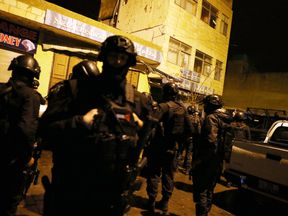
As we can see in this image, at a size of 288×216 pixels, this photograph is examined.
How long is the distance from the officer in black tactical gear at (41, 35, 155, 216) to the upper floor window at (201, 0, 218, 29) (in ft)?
60.3

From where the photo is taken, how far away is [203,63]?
61.6 feet

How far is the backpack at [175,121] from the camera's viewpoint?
4.79 meters

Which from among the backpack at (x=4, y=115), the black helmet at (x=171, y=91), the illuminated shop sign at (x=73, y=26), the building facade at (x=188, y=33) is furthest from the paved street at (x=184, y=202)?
the building facade at (x=188, y=33)

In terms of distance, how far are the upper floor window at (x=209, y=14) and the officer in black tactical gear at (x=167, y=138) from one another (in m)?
15.8

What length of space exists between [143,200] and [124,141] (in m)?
3.41

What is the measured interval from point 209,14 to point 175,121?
54.5 ft

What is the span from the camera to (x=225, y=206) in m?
5.61

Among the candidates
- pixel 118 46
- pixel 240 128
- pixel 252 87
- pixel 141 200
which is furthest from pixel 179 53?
pixel 118 46

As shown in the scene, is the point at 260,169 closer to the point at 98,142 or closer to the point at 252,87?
the point at 98,142

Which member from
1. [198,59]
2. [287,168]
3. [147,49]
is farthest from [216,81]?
[287,168]

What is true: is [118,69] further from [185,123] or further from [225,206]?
[225,206]

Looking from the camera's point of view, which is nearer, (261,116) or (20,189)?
(20,189)

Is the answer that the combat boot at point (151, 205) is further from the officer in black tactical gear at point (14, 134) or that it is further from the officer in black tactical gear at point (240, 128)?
the officer in black tactical gear at point (240, 128)

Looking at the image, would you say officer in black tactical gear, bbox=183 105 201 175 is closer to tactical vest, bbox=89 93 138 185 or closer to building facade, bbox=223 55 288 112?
tactical vest, bbox=89 93 138 185
